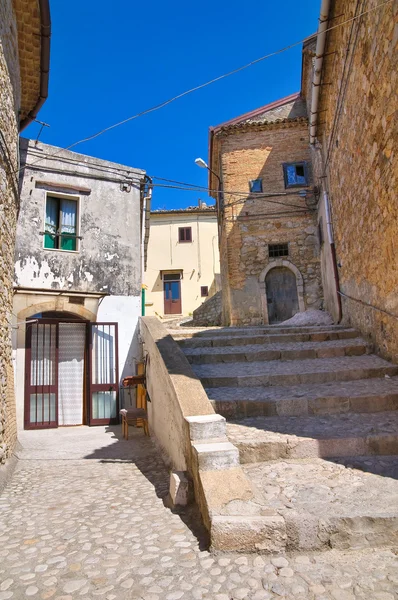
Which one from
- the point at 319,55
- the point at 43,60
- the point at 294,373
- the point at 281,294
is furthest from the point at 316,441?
the point at 281,294

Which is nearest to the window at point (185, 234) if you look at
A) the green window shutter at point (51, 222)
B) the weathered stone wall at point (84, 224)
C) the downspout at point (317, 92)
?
the weathered stone wall at point (84, 224)

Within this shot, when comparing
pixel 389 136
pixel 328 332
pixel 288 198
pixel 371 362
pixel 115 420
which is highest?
pixel 288 198

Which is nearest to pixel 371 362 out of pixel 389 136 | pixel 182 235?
pixel 389 136

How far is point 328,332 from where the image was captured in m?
6.52

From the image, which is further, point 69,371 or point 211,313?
point 211,313

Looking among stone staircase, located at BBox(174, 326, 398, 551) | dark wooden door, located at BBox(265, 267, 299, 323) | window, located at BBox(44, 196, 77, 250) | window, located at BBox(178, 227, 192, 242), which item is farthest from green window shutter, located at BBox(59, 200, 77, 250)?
window, located at BBox(178, 227, 192, 242)

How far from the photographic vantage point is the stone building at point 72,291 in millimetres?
8695

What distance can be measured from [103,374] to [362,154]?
696 cm

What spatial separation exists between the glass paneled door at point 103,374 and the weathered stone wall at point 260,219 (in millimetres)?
5735

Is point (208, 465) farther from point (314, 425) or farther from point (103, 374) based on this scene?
point (103, 374)

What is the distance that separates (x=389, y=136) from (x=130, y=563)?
4.58 metres

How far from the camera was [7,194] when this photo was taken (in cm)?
551

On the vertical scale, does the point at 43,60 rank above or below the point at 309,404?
above

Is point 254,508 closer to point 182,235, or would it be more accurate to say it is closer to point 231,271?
point 231,271
